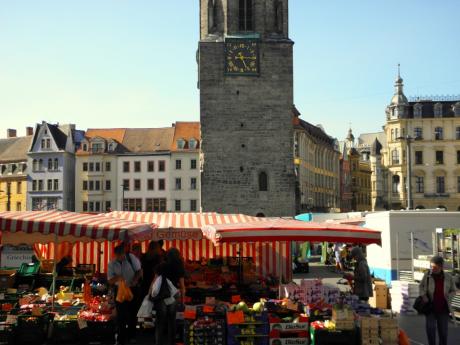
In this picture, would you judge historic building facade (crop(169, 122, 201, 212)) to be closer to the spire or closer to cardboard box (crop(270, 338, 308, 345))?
the spire

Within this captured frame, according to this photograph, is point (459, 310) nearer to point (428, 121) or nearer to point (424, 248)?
point (424, 248)

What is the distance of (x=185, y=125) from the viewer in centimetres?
7088

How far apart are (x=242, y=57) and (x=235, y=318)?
2850 cm

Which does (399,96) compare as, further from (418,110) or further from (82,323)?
(82,323)

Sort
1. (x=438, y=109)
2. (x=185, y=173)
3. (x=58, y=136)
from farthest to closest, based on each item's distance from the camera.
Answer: (x=438, y=109), (x=58, y=136), (x=185, y=173)

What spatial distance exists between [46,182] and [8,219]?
196 ft

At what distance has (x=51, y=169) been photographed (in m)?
69.5

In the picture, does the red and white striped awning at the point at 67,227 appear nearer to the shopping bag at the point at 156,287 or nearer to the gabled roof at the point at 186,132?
the shopping bag at the point at 156,287

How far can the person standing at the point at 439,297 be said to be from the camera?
994 cm

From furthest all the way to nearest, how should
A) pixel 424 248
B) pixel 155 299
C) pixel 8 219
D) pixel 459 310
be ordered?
pixel 424 248, pixel 459 310, pixel 8 219, pixel 155 299

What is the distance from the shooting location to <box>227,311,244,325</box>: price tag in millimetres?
10609

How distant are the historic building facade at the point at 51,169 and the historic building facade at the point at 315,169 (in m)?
23.1

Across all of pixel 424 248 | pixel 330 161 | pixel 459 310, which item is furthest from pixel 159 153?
pixel 459 310

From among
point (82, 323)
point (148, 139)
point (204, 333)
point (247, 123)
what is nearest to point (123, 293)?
point (82, 323)
